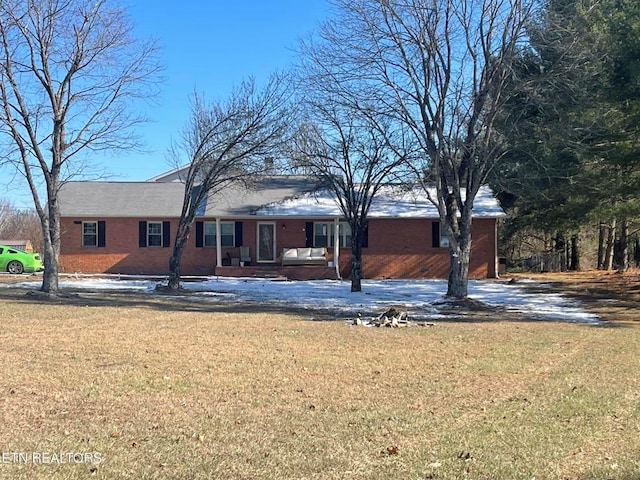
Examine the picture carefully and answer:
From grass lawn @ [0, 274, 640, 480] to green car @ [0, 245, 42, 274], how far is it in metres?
19.6

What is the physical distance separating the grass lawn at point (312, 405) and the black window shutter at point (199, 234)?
17.7 meters

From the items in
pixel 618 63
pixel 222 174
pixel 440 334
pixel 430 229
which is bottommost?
pixel 440 334

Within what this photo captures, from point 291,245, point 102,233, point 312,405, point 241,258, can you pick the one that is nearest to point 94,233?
point 102,233

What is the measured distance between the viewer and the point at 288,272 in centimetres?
2802

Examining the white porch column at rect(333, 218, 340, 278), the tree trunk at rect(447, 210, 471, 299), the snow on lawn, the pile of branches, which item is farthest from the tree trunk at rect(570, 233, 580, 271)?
the pile of branches

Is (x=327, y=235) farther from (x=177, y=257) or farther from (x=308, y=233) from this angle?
(x=177, y=257)

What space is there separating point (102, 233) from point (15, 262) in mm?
4313

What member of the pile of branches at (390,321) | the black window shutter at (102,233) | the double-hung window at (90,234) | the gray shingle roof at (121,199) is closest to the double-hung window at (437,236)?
the gray shingle roof at (121,199)

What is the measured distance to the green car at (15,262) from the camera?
29422 mm

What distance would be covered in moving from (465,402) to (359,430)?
164 centimetres

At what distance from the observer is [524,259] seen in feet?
124

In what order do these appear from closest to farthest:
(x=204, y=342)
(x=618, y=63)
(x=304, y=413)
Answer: (x=304, y=413) < (x=204, y=342) < (x=618, y=63)

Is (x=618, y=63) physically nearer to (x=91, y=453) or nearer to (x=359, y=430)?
(x=359, y=430)

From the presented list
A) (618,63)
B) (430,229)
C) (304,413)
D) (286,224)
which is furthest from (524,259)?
(304,413)
